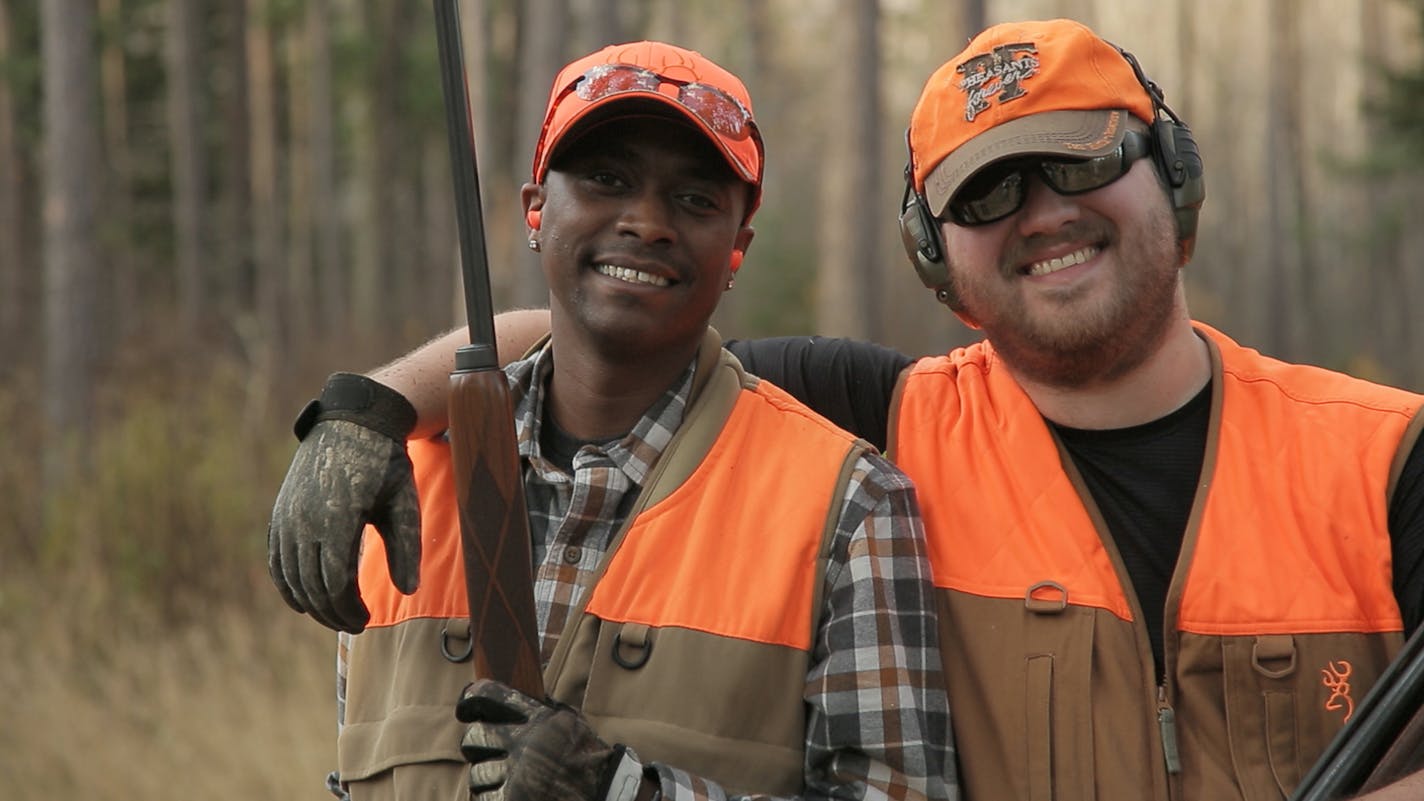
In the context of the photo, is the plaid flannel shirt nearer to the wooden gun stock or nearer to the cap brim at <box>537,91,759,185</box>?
the wooden gun stock

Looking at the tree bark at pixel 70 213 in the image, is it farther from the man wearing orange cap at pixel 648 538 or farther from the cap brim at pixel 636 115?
the cap brim at pixel 636 115

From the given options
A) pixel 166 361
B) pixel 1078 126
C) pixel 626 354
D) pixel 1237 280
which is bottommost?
pixel 1237 280

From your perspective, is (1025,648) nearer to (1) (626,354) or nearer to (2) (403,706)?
(1) (626,354)

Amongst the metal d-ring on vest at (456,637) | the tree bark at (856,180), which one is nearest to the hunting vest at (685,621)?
the metal d-ring on vest at (456,637)

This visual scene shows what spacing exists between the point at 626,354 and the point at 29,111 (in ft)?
A: 81.7

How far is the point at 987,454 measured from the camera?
2.79 metres

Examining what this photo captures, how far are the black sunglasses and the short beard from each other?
0.12 metres

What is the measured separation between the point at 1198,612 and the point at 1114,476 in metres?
0.30

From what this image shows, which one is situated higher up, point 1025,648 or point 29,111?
point 29,111

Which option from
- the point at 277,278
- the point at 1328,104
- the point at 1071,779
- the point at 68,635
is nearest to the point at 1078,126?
the point at 1071,779

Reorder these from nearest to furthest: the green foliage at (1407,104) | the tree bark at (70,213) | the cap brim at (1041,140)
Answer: the cap brim at (1041,140)
the tree bark at (70,213)
the green foliage at (1407,104)

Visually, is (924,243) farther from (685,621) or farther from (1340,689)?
(1340,689)

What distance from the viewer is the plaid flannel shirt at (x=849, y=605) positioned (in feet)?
7.66

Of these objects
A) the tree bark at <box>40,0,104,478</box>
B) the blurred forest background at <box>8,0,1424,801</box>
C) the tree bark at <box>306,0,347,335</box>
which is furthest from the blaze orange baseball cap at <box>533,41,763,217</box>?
the tree bark at <box>306,0,347,335</box>
